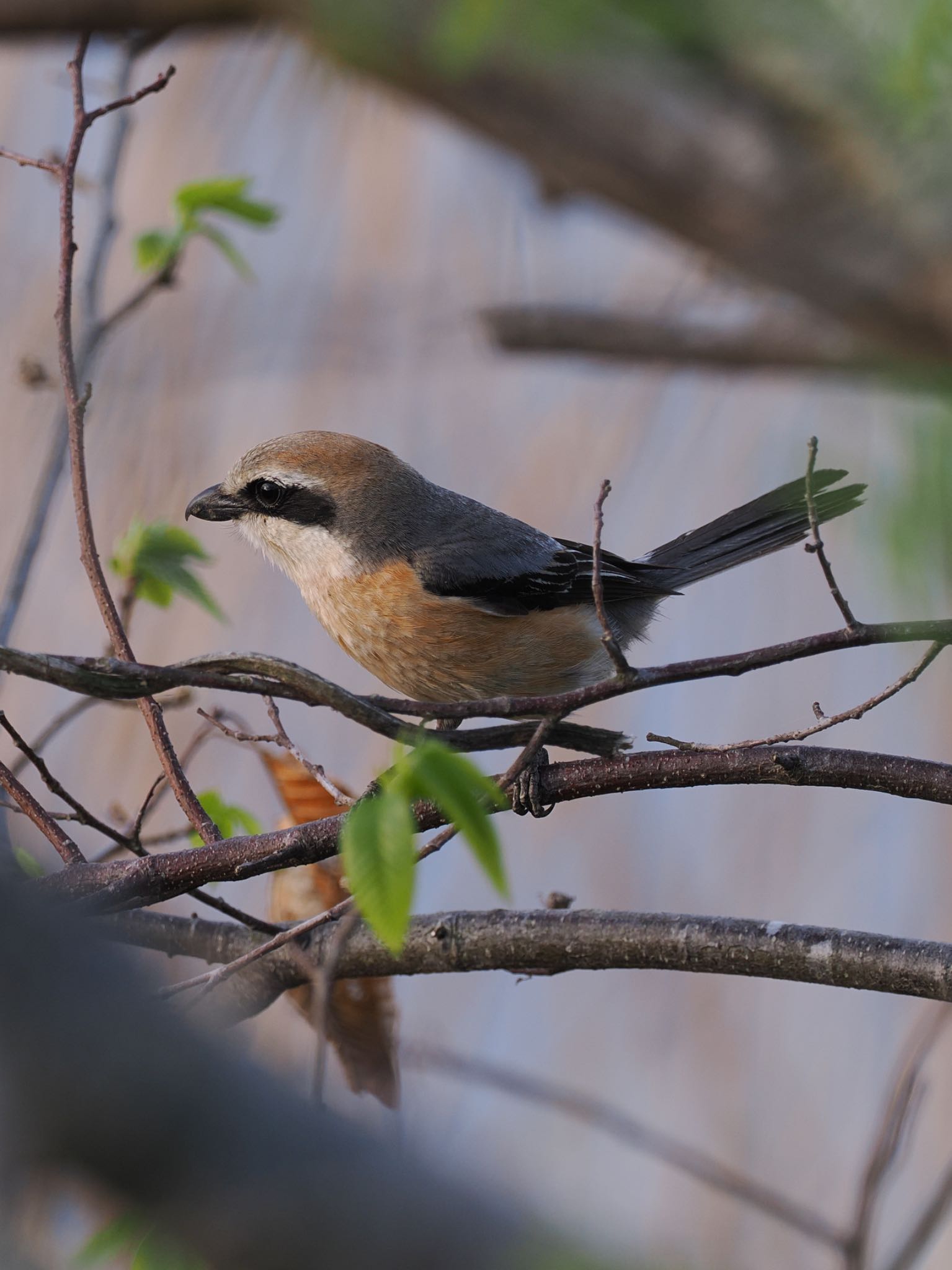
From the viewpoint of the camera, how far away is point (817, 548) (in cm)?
141

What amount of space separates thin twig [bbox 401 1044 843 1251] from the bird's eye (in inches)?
48.1

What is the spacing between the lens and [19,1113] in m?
0.66

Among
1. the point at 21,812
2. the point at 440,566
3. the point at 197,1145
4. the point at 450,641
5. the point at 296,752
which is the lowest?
the point at 197,1145

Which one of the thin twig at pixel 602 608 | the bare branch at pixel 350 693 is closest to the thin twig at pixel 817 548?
the bare branch at pixel 350 693

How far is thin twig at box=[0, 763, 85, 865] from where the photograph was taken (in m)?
1.69

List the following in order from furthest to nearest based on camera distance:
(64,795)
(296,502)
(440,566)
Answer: (296,502), (440,566), (64,795)

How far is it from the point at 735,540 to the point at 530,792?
1099 millimetres

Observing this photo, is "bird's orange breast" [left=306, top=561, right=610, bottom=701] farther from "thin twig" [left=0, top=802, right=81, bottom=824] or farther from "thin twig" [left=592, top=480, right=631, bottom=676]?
"thin twig" [left=592, top=480, right=631, bottom=676]

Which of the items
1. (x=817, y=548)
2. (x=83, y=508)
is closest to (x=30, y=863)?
(x=83, y=508)

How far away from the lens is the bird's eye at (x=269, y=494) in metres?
2.67

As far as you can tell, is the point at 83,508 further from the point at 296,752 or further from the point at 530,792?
the point at 530,792

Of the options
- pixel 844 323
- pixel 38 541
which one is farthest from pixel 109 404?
pixel 844 323

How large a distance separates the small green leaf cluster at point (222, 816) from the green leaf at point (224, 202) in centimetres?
116

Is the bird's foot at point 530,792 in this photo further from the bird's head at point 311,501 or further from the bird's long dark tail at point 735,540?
the bird's long dark tail at point 735,540
